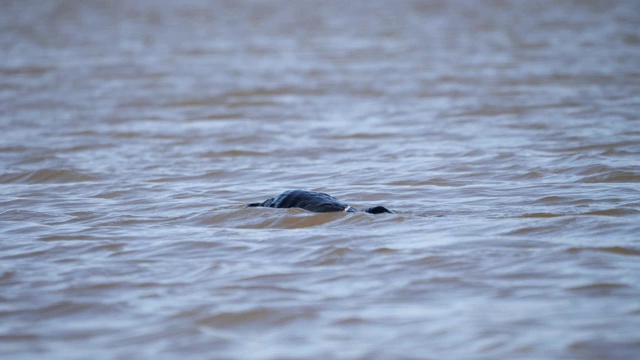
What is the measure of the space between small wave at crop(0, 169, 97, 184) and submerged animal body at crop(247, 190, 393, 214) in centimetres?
268

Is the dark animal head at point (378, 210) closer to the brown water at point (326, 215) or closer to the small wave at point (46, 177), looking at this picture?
the brown water at point (326, 215)

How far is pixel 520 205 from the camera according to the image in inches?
296

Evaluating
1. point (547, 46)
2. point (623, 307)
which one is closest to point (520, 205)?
point (623, 307)

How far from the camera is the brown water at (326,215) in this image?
4898 millimetres

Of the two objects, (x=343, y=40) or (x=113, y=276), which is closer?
(x=113, y=276)

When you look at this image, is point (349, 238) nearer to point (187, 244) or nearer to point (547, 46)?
point (187, 244)

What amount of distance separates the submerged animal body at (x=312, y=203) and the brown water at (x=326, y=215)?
0.30ft

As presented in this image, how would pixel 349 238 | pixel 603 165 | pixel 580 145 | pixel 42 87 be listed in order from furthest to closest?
1. pixel 42 87
2. pixel 580 145
3. pixel 603 165
4. pixel 349 238

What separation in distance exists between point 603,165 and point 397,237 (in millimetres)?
3118

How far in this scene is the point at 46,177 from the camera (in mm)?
9477

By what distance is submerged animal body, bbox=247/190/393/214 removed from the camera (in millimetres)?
7161

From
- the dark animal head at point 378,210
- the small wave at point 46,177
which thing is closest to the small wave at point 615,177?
the dark animal head at point 378,210

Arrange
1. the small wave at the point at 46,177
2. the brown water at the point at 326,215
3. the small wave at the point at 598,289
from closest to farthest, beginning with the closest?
the brown water at the point at 326,215
the small wave at the point at 598,289
the small wave at the point at 46,177

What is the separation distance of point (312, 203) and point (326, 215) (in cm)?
15
